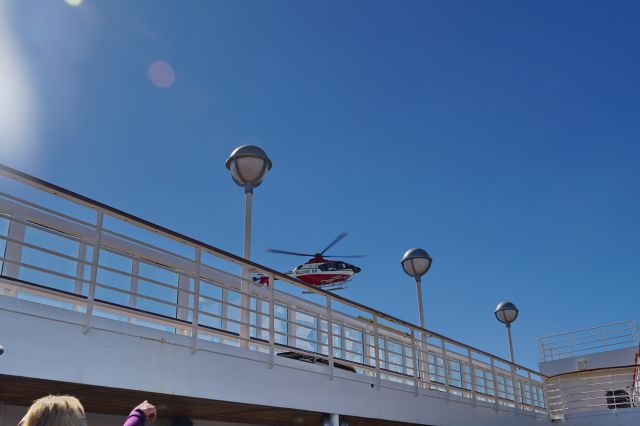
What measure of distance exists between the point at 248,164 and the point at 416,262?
524cm

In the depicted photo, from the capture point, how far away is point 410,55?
38.0 ft

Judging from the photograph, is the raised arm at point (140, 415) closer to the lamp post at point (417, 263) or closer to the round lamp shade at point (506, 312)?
the lamp post at point (417, 263)

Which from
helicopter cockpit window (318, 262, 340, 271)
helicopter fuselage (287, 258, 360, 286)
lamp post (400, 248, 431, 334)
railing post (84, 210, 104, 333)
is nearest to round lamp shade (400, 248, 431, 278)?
lamp post (400, 248, 431, 334)

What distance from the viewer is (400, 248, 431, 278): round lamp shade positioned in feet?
40.9

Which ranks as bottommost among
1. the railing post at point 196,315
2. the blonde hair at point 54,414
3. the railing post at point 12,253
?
the blonde hair at point 54,414

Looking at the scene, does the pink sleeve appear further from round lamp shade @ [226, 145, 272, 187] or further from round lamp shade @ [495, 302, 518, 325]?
round lamp shade @ [495, 302, 518, 325]

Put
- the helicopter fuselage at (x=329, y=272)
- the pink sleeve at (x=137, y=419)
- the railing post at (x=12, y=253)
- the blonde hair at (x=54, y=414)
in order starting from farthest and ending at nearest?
the helicopter fuselage at (x=329, y=272) < the railing post at (x=12, y=253) < the pink sleeve at (x=137, y=419) < the blonde hair at (x=54, y=414)

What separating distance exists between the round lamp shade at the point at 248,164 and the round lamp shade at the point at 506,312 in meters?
9.99

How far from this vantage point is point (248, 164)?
8.38 meters

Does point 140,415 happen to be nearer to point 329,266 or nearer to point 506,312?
point 506,312

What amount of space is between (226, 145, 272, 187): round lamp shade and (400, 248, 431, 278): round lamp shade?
4.90 m

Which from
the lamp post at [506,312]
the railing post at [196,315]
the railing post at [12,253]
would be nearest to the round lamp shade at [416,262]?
the lamp post at [506,312]

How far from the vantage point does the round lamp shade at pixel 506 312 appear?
16.4m

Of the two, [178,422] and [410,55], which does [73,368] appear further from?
[410,55]
